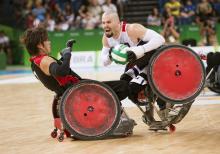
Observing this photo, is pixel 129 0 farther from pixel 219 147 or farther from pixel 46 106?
pixel 219 147

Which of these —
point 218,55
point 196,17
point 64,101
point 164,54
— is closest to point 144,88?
point 164,54

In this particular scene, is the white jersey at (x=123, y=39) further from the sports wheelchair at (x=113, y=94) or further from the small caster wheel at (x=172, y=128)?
the small caster wheel at (x=172, y=128)

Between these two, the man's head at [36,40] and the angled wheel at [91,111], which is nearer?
the angled wheel at [91,111]

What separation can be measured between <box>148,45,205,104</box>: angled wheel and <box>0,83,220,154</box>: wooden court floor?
0.55 metres

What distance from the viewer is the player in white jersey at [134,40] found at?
24.7 ft

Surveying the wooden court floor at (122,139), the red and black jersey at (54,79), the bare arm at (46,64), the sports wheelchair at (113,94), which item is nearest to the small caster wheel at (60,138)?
the wooden court floor at (122,139)

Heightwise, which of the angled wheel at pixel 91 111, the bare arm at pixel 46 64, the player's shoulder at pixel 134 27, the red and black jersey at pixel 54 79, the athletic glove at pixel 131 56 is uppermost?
the player's shoulder at pixel 134 27

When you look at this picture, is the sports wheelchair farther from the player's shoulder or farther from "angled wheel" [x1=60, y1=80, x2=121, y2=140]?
the player's shoulder

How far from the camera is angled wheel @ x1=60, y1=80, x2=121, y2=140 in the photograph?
7.23 m

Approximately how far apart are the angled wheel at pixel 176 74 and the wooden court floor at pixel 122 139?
1.82 feet

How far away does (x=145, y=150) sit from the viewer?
6.59m

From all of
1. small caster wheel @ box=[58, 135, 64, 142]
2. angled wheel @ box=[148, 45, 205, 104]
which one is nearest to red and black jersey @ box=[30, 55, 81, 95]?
small caster wheel @ box=[58, 135, 64, 142]

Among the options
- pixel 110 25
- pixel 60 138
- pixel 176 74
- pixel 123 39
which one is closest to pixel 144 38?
pixel 123 39

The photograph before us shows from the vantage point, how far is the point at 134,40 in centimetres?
761
